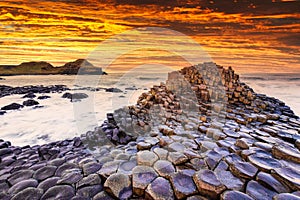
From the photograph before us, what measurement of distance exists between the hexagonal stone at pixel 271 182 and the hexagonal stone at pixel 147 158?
4.71 ft

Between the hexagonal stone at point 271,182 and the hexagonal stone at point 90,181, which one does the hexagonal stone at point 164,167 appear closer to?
the hexagonal stone at point 90,181

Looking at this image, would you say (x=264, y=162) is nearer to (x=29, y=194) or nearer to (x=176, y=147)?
(x=176, y=147)

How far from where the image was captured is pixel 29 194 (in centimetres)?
267

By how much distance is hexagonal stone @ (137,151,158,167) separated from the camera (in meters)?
2.84

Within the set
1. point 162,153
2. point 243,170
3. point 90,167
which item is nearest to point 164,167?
point 162,153

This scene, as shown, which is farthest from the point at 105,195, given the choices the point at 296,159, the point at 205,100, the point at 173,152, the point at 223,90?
the point at 223,90

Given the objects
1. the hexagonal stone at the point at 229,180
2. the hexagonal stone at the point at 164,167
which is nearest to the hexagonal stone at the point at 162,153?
the hexagonal stone at the point at 164,167

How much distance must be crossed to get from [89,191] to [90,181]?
0.18 m

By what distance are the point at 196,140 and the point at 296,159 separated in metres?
1.56

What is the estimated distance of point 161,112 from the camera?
619 cm

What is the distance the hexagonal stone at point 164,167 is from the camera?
256cm

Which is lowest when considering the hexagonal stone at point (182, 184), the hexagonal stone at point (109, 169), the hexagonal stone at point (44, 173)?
the hexagonal stone at point (44, 173)

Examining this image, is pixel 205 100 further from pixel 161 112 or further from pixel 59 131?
pixel 59 131

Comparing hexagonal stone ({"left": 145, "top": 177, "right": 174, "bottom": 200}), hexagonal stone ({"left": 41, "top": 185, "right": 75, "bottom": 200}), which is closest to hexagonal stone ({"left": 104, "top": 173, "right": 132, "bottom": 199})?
hexagonal stone ({"left": 145, "top": 177, "right": 174, "bottom": 200})
